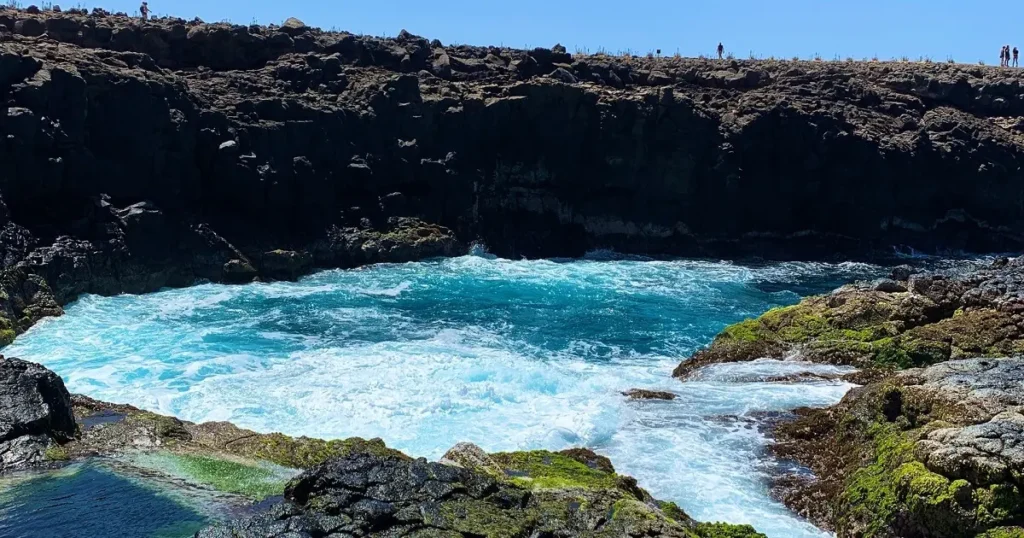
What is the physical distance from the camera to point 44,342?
25812mm

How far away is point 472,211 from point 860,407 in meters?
34.3

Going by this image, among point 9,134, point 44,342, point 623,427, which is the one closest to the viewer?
point 623,427

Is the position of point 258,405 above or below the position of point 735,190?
below

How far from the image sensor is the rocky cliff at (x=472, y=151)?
3716 cm

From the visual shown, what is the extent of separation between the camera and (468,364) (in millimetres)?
23531

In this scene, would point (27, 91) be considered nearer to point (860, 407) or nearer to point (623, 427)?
point (623, 427)

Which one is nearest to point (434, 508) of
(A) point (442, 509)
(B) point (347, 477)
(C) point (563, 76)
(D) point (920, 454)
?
(A) point (442, 509)

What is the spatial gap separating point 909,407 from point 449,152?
36.1 metres

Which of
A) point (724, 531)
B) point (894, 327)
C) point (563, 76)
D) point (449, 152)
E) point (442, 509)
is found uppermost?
point (563, 76)

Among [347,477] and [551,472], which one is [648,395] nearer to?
[551,472]

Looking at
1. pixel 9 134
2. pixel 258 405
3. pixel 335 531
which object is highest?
pixel 9 134

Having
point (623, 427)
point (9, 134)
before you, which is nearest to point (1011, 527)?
point (623, 427)

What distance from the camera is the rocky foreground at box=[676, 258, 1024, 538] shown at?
10.8m

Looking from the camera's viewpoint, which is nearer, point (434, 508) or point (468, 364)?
point (434, 508)
